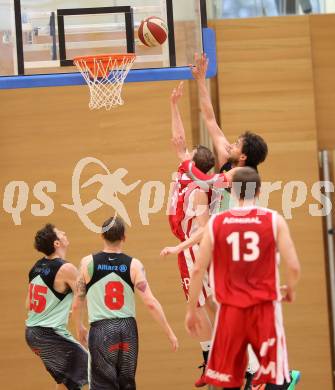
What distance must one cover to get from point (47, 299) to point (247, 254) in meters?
2.83

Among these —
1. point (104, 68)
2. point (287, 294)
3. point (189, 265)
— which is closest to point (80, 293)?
point (189, 265)

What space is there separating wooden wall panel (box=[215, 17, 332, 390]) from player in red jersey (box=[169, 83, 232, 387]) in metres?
3.14

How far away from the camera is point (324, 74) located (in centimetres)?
1193

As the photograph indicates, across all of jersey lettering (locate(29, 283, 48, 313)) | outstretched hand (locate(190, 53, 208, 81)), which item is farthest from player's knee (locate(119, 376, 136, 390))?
outstretched hand (locate(190, 53, 208, 81))

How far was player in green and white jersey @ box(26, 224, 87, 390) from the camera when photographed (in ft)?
26.8

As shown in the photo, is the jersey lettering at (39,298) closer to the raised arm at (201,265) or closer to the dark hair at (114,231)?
the dark hair at (114,231)

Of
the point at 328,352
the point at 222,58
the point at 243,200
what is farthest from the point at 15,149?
the point at 243,200

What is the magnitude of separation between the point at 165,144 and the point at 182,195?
329 cm

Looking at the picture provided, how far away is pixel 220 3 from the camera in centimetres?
1217

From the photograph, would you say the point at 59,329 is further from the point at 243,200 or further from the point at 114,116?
the point at 114,116

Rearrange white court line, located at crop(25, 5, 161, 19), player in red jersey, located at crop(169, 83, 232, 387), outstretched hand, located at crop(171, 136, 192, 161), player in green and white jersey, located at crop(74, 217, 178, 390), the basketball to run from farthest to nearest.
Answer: white court line, located at crop(25, 5, 161, 19) → the basketball → outstretched hand, located at crop(171, 136, 192, 161) → player in red jersey, located at crop(169, 83, 232, 387) → player in green and white jersey, located at crop(74, 217, 178, 390)

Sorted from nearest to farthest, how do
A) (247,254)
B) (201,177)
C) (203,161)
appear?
(247,254) → (201,177) → (203,161)

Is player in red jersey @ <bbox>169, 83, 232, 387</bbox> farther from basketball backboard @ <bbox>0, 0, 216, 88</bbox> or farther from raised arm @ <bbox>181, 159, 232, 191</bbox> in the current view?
basketball backboard @ <bbox>0, 0, 216, 88</bbox>

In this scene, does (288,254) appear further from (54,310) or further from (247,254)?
(54,310)
